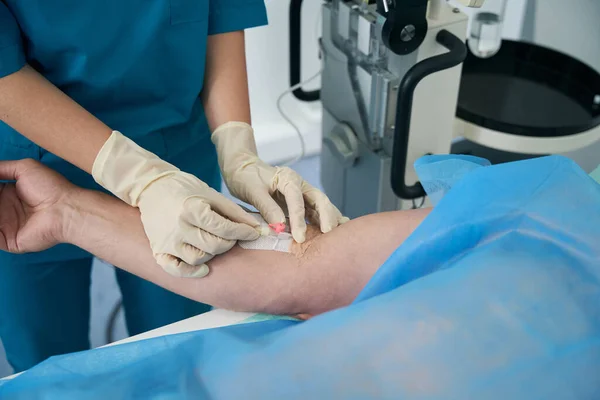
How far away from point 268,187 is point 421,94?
477mm

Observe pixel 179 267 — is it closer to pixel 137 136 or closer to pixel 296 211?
pixel 296 211

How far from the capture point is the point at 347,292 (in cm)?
97

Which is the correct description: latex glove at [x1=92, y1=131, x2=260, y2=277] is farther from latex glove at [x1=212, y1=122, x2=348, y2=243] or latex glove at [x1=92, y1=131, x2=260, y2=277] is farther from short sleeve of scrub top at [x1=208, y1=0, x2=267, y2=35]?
short sleeve of scrub top at [x1=208, y1=0, x2=267, y2=35]

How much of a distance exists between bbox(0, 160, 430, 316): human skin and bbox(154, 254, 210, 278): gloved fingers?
2cm

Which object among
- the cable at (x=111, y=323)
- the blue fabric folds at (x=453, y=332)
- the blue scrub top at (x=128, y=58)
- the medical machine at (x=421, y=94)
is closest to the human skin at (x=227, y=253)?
the blue scrub top at (x=128, y=58)

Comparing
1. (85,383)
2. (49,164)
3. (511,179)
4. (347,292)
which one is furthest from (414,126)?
(85,383)

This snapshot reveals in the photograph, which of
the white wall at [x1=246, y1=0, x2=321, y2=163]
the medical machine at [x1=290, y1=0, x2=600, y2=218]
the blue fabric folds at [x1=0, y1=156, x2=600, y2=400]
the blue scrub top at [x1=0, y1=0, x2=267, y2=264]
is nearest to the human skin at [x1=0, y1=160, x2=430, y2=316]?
the blue scrub top at [x1=0, y1=0, x2=267, y2=264]

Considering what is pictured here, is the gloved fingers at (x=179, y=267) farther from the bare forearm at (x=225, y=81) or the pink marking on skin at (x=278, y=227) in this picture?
the bare forearm at (x=225, y=81)

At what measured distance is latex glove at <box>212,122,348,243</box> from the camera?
3.43ft

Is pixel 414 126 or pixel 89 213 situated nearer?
pixel 89 213

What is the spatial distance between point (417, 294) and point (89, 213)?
66 cm

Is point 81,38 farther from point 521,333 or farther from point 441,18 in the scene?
point 521,333

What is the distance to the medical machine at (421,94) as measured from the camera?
127cm

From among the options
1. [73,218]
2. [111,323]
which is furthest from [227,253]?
[111,323]
